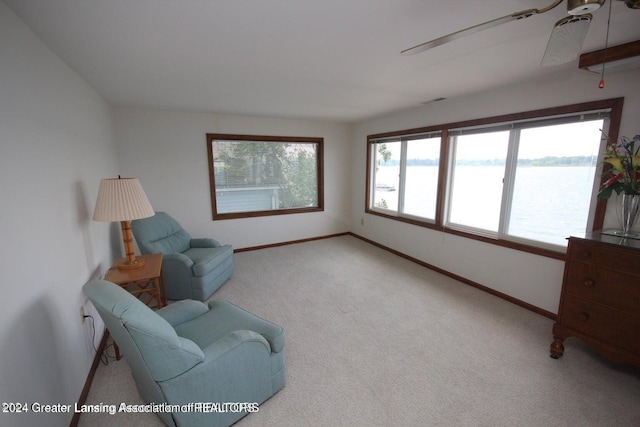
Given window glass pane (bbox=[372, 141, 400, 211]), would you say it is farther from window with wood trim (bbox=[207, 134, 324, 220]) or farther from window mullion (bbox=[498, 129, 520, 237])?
window mullion (bbox=[498, 129, 520, 237])

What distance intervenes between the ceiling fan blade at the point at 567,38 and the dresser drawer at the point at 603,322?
5.78 ft

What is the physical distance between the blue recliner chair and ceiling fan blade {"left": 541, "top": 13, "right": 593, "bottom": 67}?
10.5 feet

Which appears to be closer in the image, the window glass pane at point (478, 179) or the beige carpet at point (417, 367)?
the beige carpet at point (417, 367)

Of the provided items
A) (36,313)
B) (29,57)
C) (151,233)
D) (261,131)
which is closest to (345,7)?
(29,57)

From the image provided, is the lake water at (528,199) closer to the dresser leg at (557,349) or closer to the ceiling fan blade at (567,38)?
the dresser leg at (557,349)

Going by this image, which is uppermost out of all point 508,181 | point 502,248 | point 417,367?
point 508,181

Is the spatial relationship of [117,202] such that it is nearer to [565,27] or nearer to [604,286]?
[565,27]

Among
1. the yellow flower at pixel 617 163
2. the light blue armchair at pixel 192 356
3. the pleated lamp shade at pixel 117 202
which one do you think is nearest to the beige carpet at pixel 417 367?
the light blue armchair at pixel 192 356

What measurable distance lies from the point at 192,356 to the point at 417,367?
1614mm

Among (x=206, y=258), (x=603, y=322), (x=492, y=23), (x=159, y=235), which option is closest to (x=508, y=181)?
(x=603, y=322)

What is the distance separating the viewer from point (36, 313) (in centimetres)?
134

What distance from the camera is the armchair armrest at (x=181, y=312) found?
1.90m

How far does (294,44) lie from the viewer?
1756 millimetres

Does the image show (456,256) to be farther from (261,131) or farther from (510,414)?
(261,131)
